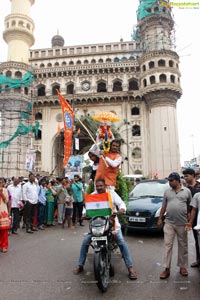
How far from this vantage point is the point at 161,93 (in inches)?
1216

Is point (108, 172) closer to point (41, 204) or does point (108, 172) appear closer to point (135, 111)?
point (41, 204)

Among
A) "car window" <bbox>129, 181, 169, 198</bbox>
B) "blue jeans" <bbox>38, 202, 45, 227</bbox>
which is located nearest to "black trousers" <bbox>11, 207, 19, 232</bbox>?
"blue jeans" <bbox>38, 202, 45, 227</bbox>

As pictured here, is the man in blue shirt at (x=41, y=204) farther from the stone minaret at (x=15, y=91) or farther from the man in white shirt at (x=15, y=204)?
the stone minaret at (x=15, y=91)

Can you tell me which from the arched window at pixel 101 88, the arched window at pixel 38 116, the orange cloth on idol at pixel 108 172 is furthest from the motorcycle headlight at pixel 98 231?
the arched window at pixel 101 88

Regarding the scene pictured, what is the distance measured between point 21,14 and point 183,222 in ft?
123

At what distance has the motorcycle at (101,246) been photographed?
3852 mm

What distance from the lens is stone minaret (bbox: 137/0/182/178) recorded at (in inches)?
1171

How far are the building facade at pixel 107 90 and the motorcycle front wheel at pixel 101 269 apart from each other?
26.1 m

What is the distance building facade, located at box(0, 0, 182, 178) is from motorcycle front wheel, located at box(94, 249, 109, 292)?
2611 centimetres

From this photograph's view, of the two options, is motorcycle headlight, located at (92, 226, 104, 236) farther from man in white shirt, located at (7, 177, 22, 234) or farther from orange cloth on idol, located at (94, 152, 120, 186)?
man in white shirt, located at (7, 177, 22, 234)

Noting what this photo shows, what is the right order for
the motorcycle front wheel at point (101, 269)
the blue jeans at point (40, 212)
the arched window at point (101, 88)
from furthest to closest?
the arched window at point (101, 88)
the blue jeans at point (40, 212)
the motorcycle front wheel at point (101, 269)

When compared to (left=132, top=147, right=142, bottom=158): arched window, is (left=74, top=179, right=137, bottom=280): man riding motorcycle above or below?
below

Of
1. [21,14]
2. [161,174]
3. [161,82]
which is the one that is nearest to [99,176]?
[161,174]

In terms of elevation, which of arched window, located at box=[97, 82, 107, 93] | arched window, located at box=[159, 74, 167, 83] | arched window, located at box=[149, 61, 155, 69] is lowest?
arched window, located at box=[159, 74, 167, 83]
